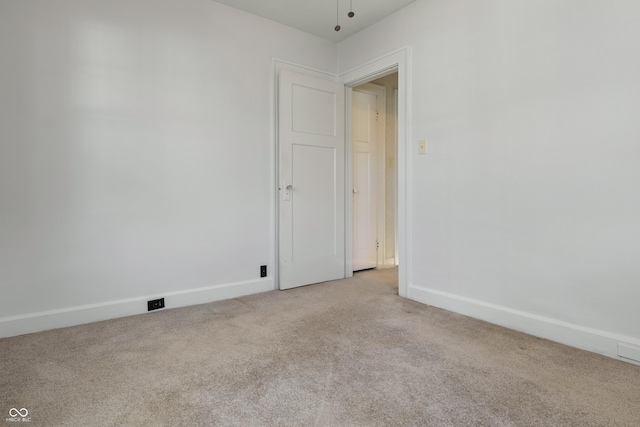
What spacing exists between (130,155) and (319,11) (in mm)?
2024

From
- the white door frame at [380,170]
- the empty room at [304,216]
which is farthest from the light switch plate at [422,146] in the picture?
the white door frame at [380,170]

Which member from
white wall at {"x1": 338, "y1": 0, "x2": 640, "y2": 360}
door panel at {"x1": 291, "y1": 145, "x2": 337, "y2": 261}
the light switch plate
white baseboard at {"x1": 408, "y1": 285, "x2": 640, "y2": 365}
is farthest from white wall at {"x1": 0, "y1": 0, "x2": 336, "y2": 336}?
white baseboard at {"x1": 408, "y1": 285, "x2": 640, "y2": 365}

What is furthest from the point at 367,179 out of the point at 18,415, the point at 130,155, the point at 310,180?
the point at 18,415

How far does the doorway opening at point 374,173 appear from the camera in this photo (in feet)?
13.2

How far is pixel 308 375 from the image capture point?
1688 millimetres

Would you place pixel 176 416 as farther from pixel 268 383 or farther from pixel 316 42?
pixel 316 42

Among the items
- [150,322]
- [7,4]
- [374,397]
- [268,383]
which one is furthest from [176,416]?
[7,4]

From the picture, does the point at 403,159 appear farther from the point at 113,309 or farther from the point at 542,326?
the point at 113,309

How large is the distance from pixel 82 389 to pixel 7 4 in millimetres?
2367

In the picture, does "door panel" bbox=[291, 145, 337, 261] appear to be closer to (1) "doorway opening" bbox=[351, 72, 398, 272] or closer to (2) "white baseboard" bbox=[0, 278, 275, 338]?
(1) "doorway opening" bbox=[351, 72, 398, 272]

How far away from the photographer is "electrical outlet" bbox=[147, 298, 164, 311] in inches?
104

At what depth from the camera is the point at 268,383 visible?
161 centimetres

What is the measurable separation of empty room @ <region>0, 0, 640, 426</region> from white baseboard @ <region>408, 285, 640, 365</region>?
10mm

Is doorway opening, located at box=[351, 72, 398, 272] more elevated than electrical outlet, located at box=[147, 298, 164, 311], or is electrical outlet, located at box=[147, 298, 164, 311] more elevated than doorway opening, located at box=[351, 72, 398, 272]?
doorway opening, located at box=[351, 72, 398, 272]
